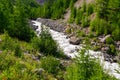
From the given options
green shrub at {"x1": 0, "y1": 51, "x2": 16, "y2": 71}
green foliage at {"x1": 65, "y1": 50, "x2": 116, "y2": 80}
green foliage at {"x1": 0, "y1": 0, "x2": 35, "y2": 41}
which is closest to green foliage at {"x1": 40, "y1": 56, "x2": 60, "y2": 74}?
green shrub at {"x1": 0, "y1": 51, "x2": 16, "y2": 71}

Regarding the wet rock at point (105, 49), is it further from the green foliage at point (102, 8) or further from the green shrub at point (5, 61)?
the green shrub at point (5, 61)

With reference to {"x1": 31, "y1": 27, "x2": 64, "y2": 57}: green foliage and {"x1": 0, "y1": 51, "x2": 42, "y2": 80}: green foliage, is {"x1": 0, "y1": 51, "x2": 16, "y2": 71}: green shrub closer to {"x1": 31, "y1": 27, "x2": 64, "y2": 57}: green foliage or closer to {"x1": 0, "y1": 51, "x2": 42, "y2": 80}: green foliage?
{"x1": 0, "y1": 51, "x2": 42, "y2": 80}: green foliage

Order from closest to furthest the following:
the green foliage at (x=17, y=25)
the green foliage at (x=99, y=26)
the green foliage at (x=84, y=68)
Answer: the green foliage at (x=84, y=68) < the green foliage at (x=17, y=25) < the green foliage at (x=99, y=26)

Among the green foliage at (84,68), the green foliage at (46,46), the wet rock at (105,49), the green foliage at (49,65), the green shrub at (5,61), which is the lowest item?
the wet rock at (105,49)

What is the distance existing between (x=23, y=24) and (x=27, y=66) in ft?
64.1

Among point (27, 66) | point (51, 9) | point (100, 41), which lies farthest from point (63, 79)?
point (51, 9)

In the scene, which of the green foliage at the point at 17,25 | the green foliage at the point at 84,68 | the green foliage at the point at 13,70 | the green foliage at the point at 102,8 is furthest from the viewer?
the green foliage at the point at 102,8

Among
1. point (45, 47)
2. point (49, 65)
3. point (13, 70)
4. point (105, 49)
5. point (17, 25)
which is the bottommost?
point (105, 49)

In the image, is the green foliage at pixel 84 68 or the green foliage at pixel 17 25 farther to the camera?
the green foliage at pixel 17 25

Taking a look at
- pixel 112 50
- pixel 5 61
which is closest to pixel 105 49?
A: pixel 112 50

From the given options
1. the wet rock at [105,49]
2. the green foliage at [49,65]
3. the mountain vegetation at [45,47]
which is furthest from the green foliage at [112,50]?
the green foliage at [49,65]

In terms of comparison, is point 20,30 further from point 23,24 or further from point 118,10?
point 118,10

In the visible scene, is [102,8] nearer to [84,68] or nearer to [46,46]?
[46,46]

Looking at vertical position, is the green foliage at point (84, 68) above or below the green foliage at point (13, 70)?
above
